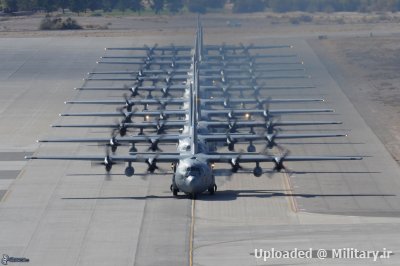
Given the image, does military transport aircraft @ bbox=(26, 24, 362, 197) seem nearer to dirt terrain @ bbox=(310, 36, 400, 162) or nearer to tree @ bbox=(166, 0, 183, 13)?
dirt terrain @ bbox=(310, 36, 400, 162)

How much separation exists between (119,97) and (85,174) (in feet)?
138

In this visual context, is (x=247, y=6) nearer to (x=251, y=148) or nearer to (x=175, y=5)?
(x=175, y=5)

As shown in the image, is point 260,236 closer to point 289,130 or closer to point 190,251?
point 190,251

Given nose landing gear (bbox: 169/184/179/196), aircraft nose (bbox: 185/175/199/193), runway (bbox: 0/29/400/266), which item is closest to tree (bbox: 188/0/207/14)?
runway (bbox: 0/29/400/266)

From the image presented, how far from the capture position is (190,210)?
7638cm

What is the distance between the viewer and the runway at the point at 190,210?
217 feet

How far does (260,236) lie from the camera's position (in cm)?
6919

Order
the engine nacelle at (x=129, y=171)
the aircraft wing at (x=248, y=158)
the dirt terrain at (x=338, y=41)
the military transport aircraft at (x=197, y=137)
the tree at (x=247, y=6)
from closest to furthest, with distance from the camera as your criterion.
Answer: the military transport aircraft at (x=197, y=137) < the aircraft wing at (x=248, y=158) < the engine nacelle at (x=129, y=171) < the dirt terrain at (x=338, y=41) < the tree at (x=247, y=6)

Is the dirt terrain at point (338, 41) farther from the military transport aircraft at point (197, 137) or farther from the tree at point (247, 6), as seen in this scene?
→ the military transport aircraft at point (197, 137)

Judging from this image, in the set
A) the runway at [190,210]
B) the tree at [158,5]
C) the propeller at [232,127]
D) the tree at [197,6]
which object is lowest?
the runway at [190,210]

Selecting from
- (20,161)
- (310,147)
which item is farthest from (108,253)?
(310,147)

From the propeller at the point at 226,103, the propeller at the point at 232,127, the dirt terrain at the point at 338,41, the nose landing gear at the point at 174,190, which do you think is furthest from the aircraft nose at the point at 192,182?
the dirt terrain at the point at 338,41

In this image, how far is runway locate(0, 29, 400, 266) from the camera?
6625 cm

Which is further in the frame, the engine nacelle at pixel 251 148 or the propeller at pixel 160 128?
the propeller at pixel 160 128
